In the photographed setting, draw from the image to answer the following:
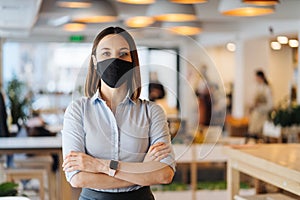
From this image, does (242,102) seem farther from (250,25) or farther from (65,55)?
(65,55)

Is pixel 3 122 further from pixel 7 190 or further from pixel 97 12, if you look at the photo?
pixel 7 190

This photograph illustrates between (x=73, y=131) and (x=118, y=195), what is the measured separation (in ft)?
1.00

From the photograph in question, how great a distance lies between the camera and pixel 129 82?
102 inches

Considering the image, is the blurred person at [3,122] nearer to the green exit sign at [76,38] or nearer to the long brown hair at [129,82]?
the long brown hair at [129,82]

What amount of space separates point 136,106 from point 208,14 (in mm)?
6579

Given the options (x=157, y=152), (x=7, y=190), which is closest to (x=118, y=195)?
(x=157, y=152)

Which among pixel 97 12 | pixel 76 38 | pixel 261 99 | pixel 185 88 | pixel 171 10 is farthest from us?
pixel 76 38

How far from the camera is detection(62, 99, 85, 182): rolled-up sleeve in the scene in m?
2.50

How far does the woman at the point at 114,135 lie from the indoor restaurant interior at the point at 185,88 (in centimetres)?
11

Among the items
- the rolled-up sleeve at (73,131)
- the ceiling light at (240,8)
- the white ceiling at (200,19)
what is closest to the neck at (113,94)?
the rolled-up sleeve at (73,131)

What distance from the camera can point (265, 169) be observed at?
3990 millimetres

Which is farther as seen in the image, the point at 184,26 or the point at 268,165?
the point at 184,26

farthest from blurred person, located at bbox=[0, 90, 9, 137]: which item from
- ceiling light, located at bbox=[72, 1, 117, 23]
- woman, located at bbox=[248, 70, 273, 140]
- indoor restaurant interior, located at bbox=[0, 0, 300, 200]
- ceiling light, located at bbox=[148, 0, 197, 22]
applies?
woman, located at bbox=[248, 70, 273, 140]

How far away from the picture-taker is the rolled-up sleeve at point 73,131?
8.20ft
